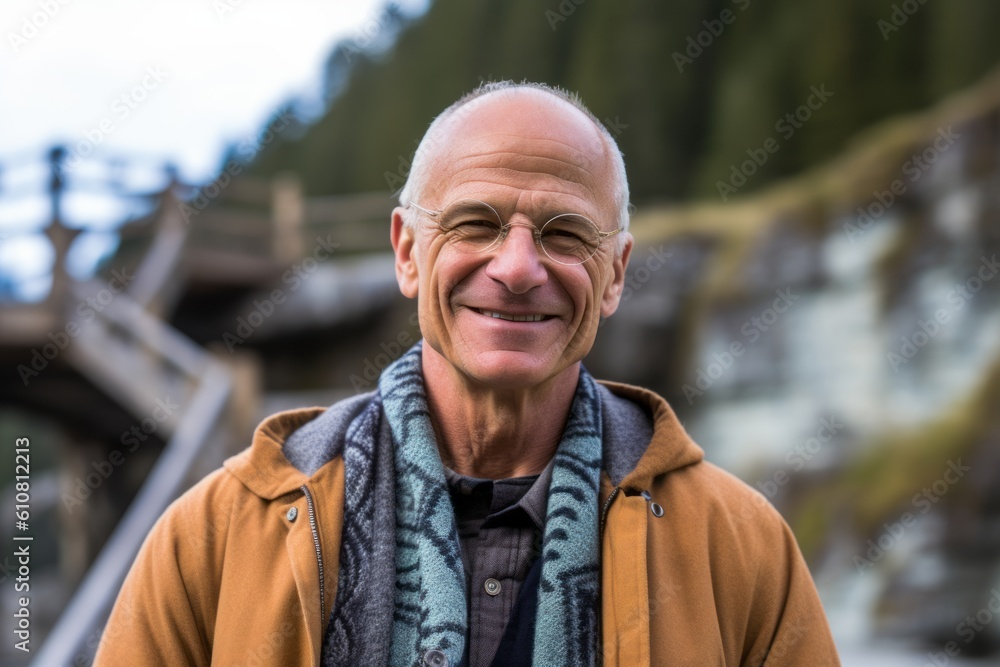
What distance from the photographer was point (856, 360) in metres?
8.78

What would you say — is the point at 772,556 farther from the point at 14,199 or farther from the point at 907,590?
the point at 14,199

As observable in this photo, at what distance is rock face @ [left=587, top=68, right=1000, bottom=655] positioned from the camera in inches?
275

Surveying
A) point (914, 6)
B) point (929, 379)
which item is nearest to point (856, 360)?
point (929, 379)

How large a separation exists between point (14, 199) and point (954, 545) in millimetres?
7110
